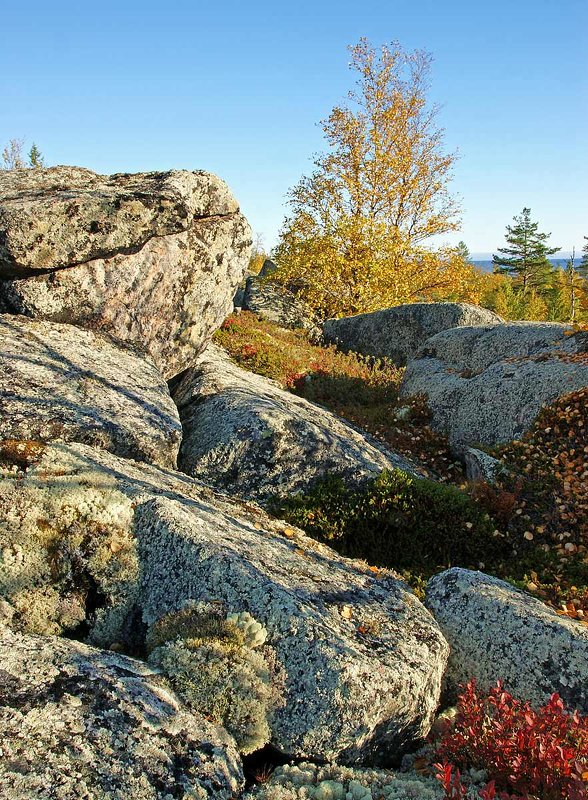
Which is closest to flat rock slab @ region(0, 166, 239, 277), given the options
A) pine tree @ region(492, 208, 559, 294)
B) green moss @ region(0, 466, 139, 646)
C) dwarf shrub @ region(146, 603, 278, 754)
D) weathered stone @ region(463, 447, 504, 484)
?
green moss @ region(0, 466, 139, 646)

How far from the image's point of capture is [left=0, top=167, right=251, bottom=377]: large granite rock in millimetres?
10844

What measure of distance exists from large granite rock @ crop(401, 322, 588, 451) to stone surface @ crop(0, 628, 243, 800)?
35.9 ft

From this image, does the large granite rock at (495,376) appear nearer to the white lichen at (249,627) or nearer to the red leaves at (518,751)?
the red leaves at (518,751)

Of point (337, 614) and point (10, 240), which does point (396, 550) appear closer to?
point (337, 614)

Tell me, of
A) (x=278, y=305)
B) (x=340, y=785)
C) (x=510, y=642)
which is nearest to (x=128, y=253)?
(x=510, y=642)

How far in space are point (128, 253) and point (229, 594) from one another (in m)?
8.13

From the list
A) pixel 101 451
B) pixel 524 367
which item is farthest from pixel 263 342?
pixel 101 451

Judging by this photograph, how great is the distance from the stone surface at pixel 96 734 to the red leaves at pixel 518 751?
1.97 metres

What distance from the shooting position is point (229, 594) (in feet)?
20.5

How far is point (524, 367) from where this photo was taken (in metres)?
15.2

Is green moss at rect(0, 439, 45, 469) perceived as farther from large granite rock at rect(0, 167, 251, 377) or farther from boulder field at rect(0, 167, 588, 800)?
large granite rock at rect(0, 167, 251, 377)

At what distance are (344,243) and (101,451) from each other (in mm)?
24897

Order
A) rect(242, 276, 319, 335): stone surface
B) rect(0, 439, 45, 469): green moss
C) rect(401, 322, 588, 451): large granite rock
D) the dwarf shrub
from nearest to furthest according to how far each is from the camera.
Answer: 1. the dwarf shrub
2. rect(0, 439, 45, 469): green moss
3. rect(401, 322, 588, 451): large granite rock
4. rect(242, 276, 319, 335): stone surface

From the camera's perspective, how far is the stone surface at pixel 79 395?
8.75m
